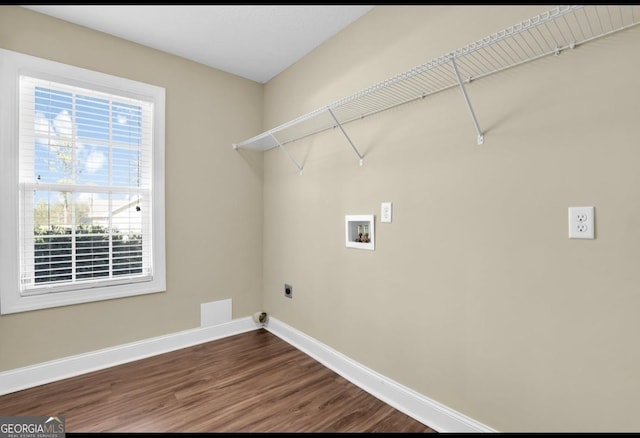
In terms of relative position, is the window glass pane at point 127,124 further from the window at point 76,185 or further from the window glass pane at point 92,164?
the window glass pane at point 92,164

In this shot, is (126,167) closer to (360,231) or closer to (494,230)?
(360,231)

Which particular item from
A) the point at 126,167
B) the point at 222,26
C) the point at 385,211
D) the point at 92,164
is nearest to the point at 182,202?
the point at 126,167

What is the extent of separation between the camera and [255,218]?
3102mm

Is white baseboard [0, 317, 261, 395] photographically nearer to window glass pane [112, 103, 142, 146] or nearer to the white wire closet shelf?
window glass pane [112, 103, 142, 146]

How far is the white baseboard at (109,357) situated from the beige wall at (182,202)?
0.16ft

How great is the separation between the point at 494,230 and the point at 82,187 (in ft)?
8.84

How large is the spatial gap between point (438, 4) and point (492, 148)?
86cm

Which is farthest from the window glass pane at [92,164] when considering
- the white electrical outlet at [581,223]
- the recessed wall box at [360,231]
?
the white electrical outlet at [581,223]

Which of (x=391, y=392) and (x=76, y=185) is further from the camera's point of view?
(x=76, y=185)

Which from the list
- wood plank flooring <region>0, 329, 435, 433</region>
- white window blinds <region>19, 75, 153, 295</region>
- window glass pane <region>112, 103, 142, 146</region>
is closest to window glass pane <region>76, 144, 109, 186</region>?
white window blinds <region>19, 75, 153, 295</region>

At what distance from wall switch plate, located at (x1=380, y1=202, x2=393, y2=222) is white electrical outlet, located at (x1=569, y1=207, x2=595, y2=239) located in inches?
34.5

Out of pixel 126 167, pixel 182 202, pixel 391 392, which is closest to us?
pixel 391 392

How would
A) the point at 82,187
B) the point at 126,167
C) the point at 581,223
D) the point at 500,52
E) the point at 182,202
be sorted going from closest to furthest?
1. the point at 581,223
2. the point at 500,52
3. the point at 82,187
4. the point at 126,167
5. the point at 182,202

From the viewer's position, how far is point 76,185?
221cm
